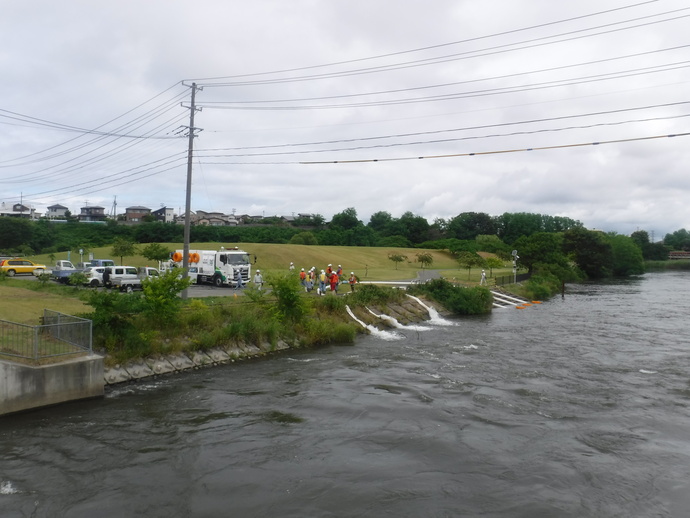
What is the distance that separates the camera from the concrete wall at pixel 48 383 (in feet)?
49.2

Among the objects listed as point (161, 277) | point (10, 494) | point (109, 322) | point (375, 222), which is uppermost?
point (375, 222)

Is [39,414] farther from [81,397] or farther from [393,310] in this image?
[393,310]

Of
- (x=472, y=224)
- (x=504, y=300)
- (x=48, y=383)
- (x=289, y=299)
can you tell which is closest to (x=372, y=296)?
(x=289, y=299)

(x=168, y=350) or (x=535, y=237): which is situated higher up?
(x=535, y=237)

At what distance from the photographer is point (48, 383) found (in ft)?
51.8

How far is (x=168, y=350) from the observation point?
2086 centimetres

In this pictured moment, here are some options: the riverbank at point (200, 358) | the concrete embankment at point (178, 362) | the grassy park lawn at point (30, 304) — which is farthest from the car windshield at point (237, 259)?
the concrete embankment at point (178, 362)

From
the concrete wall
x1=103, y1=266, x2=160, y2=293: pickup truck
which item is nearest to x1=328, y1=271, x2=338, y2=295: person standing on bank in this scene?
x1=103, y1=266, x2=160, y2=293: pickup truck

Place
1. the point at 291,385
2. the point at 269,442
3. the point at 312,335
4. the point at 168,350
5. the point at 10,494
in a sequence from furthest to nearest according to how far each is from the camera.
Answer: the point at 312,335 → the point at 168,350 → the point at 291,385 → the point at 269,442 → the point at 10,494

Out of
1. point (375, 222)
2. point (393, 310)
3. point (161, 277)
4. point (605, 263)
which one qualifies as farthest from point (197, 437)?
point (375, 222)

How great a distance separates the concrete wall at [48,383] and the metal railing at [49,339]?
451 millimetres

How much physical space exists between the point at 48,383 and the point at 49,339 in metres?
2.11

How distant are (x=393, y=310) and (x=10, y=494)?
1035 inches

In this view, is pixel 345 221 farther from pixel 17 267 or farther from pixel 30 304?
pixel 30 304
